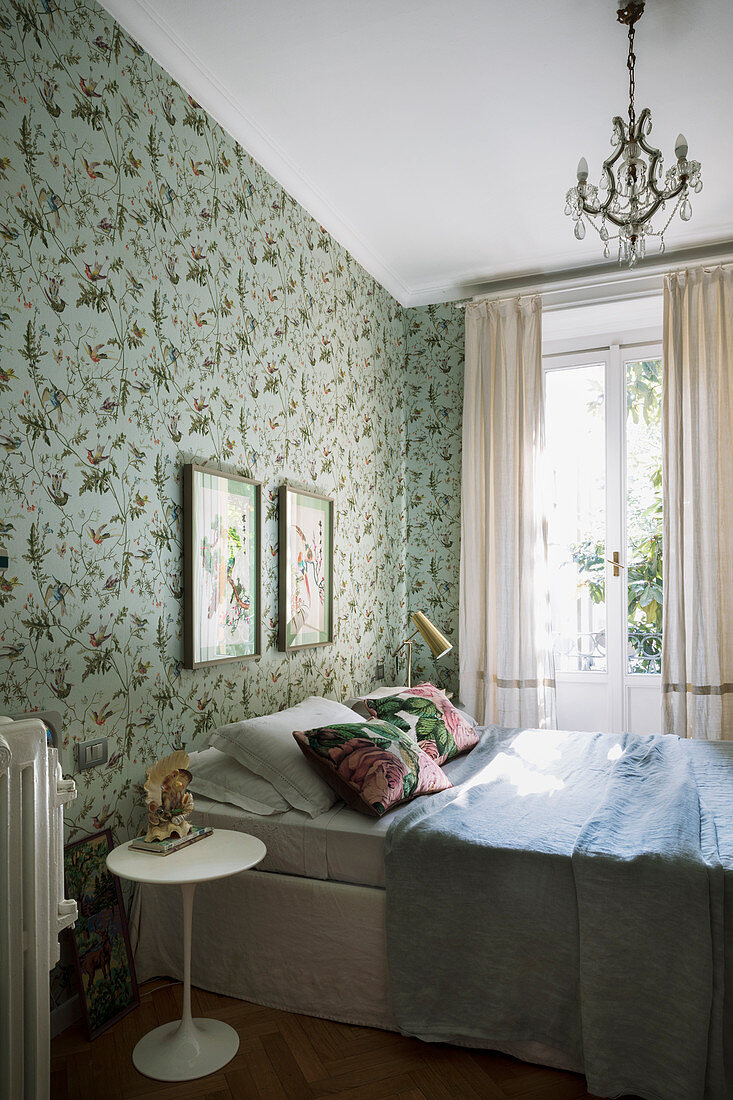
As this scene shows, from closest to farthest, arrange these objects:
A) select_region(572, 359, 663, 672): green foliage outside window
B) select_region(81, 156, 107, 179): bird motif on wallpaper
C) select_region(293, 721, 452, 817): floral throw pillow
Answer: select_region(81, 156, 107, 179): bird motif on wallpaper < select_region(293, 721, 452, 817): floral throw pillow < select_region(572, 359, 663, 672): green foliage outside window

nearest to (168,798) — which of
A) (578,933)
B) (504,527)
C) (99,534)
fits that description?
(99,534)

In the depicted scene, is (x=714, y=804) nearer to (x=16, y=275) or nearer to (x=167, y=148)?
(x=16, y=275)

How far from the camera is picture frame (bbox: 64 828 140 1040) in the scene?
1978 mm

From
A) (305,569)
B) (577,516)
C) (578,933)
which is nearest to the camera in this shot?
(578,933)

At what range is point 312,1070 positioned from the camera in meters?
1.88

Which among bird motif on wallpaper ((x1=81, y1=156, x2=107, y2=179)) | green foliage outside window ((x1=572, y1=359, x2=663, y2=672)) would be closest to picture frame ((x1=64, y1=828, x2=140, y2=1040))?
bird motif on wallpaper ((x1=81, y1=156, x2=107, y2=179))

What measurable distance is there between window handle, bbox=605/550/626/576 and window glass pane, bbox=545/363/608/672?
0.06m

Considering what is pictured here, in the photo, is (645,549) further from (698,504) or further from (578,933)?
(578,933)

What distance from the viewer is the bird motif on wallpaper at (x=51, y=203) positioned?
76.5 inches

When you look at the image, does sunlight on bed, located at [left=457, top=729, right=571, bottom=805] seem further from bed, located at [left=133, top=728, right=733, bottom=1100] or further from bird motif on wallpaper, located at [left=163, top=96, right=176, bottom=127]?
bird motif on wallpaper, located at [left=163, top=96, right=176, bottom=127]

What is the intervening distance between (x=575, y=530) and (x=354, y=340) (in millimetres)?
1637

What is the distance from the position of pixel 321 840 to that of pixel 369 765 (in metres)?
0.25

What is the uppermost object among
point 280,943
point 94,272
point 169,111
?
point 169,111

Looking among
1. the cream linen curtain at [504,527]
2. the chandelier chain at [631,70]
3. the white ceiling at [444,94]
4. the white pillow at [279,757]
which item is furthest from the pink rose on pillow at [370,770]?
the white ceiling at [444,94]
